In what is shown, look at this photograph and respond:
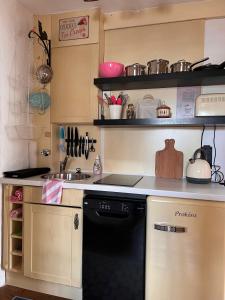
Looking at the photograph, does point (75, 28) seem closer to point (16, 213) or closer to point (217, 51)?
point (217, 51)

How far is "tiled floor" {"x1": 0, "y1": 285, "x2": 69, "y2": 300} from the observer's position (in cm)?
185

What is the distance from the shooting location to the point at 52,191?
5.81ft

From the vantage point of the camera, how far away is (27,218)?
6.11 feet

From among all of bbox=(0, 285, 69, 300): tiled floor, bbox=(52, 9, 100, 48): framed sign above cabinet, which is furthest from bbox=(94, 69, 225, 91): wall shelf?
bbox=(0, 285, 69, 300): tiled floor

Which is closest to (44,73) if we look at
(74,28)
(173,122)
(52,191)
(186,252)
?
(74,28)

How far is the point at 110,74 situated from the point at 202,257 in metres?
1.48

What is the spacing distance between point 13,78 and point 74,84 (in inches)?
19.9

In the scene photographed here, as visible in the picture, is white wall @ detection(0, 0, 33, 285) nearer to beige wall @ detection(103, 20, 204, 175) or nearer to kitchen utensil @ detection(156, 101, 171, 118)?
beige wall @ detection(103, 20, 204, 175)

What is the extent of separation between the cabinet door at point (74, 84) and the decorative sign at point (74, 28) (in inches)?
3.6

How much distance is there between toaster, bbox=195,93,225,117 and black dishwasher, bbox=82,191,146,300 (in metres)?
0.79

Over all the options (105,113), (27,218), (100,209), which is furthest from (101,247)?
(105,113)

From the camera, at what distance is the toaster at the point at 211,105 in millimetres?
1780

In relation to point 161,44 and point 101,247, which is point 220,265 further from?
point 161,44

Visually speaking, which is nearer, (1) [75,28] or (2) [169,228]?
(2) [169,228]
